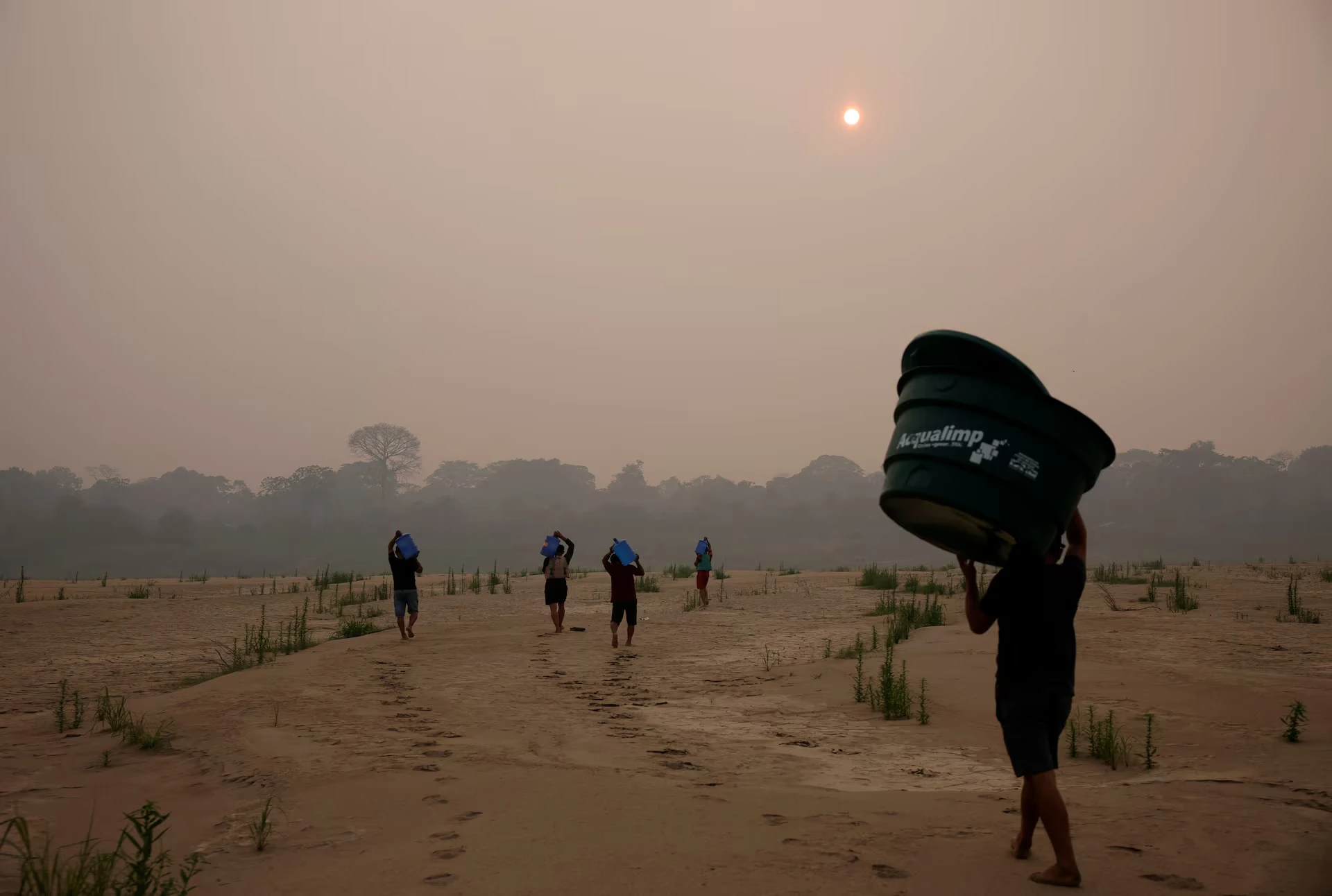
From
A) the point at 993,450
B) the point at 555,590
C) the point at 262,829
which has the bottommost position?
the point at 262,829

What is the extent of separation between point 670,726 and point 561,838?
3715mm

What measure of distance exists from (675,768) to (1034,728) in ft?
10.4

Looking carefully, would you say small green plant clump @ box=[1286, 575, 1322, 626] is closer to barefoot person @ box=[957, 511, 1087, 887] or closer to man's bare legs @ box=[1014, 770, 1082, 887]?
barefoot person @ box=[957, 511, 1087, 887]

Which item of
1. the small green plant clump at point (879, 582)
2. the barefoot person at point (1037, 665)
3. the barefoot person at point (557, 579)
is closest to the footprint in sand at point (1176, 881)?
the barefoot person at point (1037, 665)

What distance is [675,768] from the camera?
6.38 m

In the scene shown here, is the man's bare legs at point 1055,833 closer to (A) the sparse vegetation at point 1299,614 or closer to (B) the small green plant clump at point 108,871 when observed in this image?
(B) the small green plant clump at point 108,871

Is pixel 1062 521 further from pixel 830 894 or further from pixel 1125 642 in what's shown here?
pixel 1125 642

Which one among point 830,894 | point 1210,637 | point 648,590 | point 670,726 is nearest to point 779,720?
point 670,726

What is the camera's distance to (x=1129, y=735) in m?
7.18

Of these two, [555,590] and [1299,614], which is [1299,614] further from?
[555,590]

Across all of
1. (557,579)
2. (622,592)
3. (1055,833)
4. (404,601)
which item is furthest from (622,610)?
(1055,833)

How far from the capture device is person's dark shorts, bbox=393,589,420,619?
14891mm

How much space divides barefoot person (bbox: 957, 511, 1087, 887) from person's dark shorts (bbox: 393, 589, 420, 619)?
41.2ft

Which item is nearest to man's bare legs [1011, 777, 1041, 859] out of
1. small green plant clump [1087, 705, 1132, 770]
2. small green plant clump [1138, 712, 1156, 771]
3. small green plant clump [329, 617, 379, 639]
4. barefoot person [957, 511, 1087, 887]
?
barefoot person [957, 511, 1087, 887]
